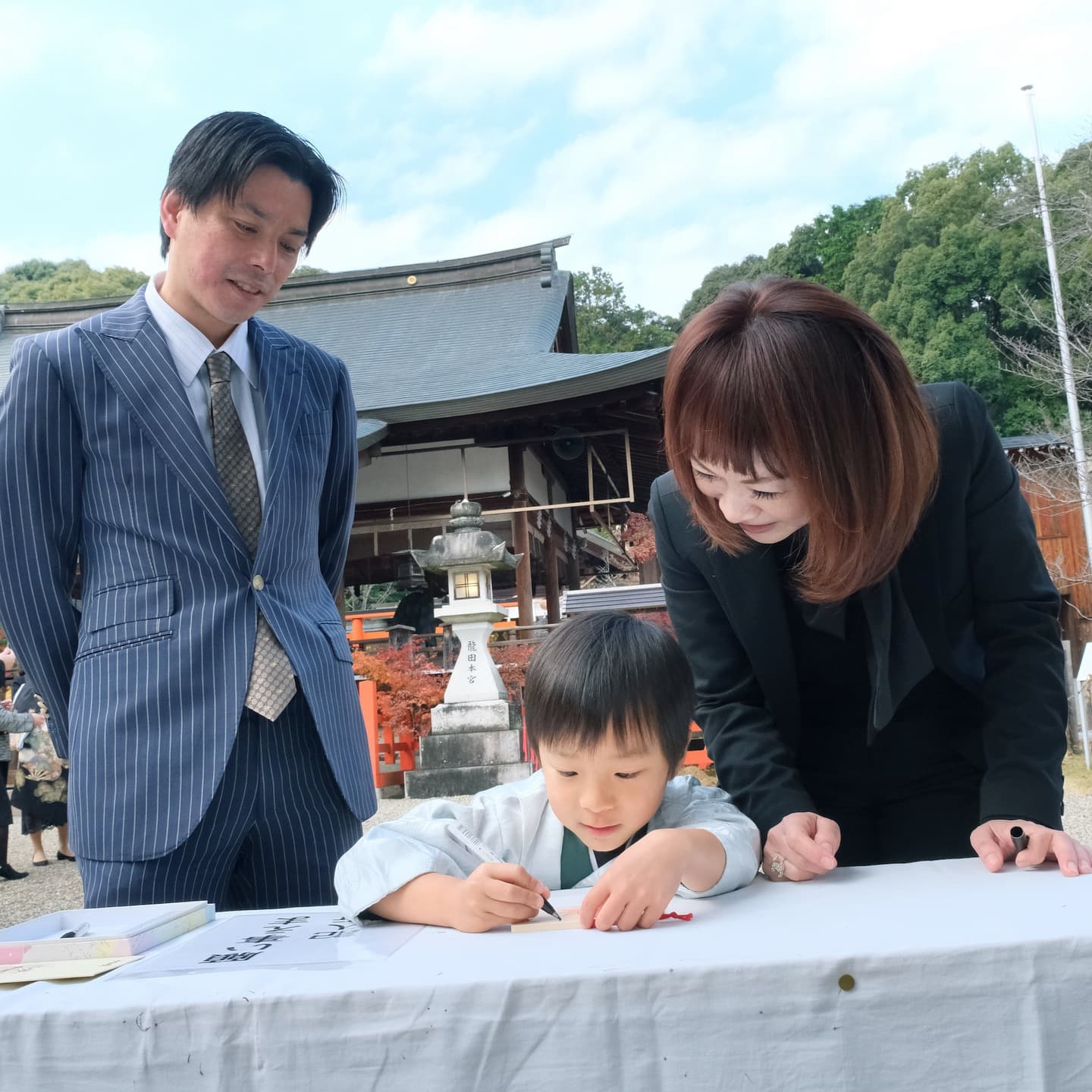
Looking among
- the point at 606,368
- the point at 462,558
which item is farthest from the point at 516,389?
the point at 462,558

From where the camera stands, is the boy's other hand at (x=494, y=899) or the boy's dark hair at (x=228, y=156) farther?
the boy's dark hair at (x=228, y=156)

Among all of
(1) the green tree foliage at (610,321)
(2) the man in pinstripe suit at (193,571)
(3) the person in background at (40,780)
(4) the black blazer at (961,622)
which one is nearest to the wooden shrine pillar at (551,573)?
(3) the person in background at (40,780)

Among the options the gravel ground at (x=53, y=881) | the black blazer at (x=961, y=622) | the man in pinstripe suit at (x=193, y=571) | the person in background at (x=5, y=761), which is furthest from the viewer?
the person in background at (x=5, y=761)

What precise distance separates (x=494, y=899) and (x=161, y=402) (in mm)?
888

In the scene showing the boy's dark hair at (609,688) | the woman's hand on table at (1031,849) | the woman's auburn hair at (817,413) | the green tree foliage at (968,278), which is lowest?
the woman's hand on table at (1031,849)

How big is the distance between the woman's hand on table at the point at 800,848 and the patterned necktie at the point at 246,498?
2.23 feet

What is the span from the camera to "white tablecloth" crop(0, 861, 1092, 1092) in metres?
0.66

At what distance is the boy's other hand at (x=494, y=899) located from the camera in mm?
877

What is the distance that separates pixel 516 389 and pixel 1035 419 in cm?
1184

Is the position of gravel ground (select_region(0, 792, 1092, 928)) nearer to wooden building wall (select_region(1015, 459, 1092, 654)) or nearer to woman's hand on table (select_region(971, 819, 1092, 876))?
woman's hand on table (select_region(971, 819, 1092, 876))

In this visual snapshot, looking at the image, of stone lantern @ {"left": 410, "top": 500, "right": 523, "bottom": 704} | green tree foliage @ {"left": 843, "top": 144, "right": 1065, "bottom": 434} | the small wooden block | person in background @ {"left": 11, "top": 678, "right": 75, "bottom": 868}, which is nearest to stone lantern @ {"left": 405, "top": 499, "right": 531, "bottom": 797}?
stone lantern @ {"left": 410, "top": 500, "right": 523, "bottom": 704}

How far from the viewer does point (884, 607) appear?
3.99ft

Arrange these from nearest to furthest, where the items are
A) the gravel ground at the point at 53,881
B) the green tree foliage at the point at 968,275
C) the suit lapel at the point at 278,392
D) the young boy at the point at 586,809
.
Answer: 1. the young boy at the point at 586,809
2. the suit lapel at the point at 278,392
3. the gravel ground at the point at 53,881
4. the green tree foliage at the point at 968,275

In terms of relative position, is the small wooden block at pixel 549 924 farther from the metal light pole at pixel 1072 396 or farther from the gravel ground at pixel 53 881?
the metal light pole at pixel 1072 396
